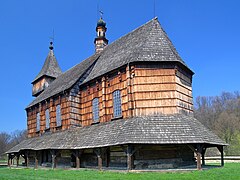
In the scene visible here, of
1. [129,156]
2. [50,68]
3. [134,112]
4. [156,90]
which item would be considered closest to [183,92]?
[156,90]

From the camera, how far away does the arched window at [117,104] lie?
1928 centimetres

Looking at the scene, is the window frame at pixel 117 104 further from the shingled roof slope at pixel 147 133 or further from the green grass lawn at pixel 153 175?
the green grass lawn at pixel 153 175

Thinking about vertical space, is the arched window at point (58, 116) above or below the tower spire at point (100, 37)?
below

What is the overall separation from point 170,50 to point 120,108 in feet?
17.4

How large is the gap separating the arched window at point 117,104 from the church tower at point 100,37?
37.1 ft

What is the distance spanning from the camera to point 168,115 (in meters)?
17.5

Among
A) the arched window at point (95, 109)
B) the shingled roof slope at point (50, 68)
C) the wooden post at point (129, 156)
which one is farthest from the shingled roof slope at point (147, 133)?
the shingled roof slope at point (50, 68)

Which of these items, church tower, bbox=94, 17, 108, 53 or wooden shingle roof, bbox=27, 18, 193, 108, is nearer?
wooden shingle roof, bbox=27, 18, 193, 108

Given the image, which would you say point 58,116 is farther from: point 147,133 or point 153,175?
point 153,175

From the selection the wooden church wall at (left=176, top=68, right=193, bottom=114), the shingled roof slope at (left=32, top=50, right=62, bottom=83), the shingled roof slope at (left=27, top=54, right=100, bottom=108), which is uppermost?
the shingled roof slope at (left=32, top=50, right=62, bottom=83)

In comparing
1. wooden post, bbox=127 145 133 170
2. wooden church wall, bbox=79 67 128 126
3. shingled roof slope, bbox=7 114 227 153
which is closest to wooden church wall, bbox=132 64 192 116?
shingled roof slope, bbox=7 114 227 153

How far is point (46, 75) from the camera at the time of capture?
3703cm

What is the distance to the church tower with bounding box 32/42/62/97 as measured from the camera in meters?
37.1

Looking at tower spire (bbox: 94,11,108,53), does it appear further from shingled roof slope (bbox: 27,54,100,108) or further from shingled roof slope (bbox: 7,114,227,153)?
shingled roof slope (bbox: 7,114,227,153)
